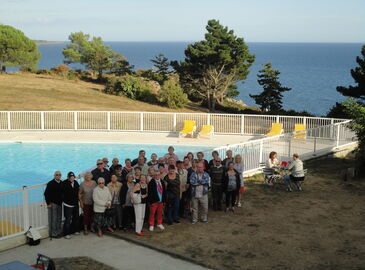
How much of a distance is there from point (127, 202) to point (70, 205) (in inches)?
45.7

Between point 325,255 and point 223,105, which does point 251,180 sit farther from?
point 223,105

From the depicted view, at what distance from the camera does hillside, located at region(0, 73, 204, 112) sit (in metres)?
29.1

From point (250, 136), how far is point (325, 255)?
531 inches

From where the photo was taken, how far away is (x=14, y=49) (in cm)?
4703

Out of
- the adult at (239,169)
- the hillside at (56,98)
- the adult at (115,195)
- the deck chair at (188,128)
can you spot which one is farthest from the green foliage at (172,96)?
the adult at (115,195)

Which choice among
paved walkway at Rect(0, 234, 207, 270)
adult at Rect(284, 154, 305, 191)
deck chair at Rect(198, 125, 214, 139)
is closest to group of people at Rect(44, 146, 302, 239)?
paved walkway at Rect(0, 234, 207, 270)

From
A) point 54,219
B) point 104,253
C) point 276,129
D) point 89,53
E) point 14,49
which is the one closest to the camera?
point 104,253

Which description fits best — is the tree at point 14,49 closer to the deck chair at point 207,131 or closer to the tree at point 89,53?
the tree at point 89,53

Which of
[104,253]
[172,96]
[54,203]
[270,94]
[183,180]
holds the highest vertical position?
A: [270,94]

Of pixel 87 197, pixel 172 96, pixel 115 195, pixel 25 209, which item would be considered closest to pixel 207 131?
pixel 172 96

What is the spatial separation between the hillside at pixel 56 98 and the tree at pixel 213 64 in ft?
17.4

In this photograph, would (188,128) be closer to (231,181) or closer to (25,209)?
(231,181)

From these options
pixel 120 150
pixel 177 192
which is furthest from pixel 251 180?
pixel 120 150

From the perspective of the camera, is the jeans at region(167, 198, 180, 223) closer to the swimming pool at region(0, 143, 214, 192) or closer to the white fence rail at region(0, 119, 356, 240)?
the white fence rail at region(0, 119, 356, 240)
